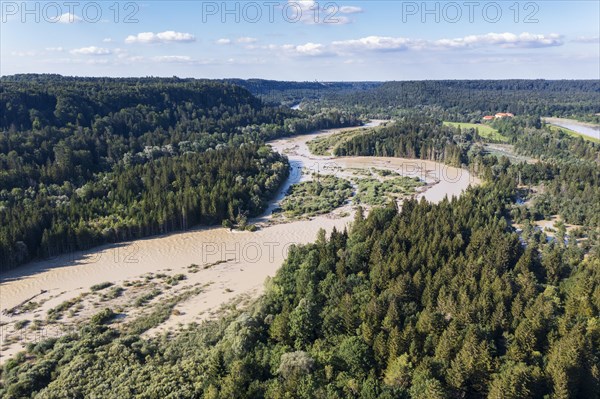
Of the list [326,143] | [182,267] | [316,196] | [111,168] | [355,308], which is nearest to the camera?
[355,308]

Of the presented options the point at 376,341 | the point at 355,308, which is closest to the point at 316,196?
the point at 355,308

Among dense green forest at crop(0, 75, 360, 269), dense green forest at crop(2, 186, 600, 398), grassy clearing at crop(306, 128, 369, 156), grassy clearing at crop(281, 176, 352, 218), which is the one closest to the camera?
dense green forest at crop(2, 186, 600, 398)

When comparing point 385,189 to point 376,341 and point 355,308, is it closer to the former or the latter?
point 355,308

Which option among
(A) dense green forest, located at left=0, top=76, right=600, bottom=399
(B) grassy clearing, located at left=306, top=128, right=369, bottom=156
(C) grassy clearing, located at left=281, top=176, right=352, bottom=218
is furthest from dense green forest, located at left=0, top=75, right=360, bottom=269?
(B) grassy clearing, located at left=306, top=128, right=369, bottom=156

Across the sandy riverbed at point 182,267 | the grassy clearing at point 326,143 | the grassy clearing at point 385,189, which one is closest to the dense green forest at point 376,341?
the sandy riverbed at point 182,267

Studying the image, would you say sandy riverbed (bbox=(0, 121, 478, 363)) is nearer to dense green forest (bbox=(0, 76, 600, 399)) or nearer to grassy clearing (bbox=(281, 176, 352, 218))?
dense green forest (bbox=(0, 76, 600, 399))

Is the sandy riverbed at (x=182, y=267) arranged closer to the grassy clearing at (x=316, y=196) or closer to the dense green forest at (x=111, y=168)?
the grassy clearing at (x=316, y=196)
